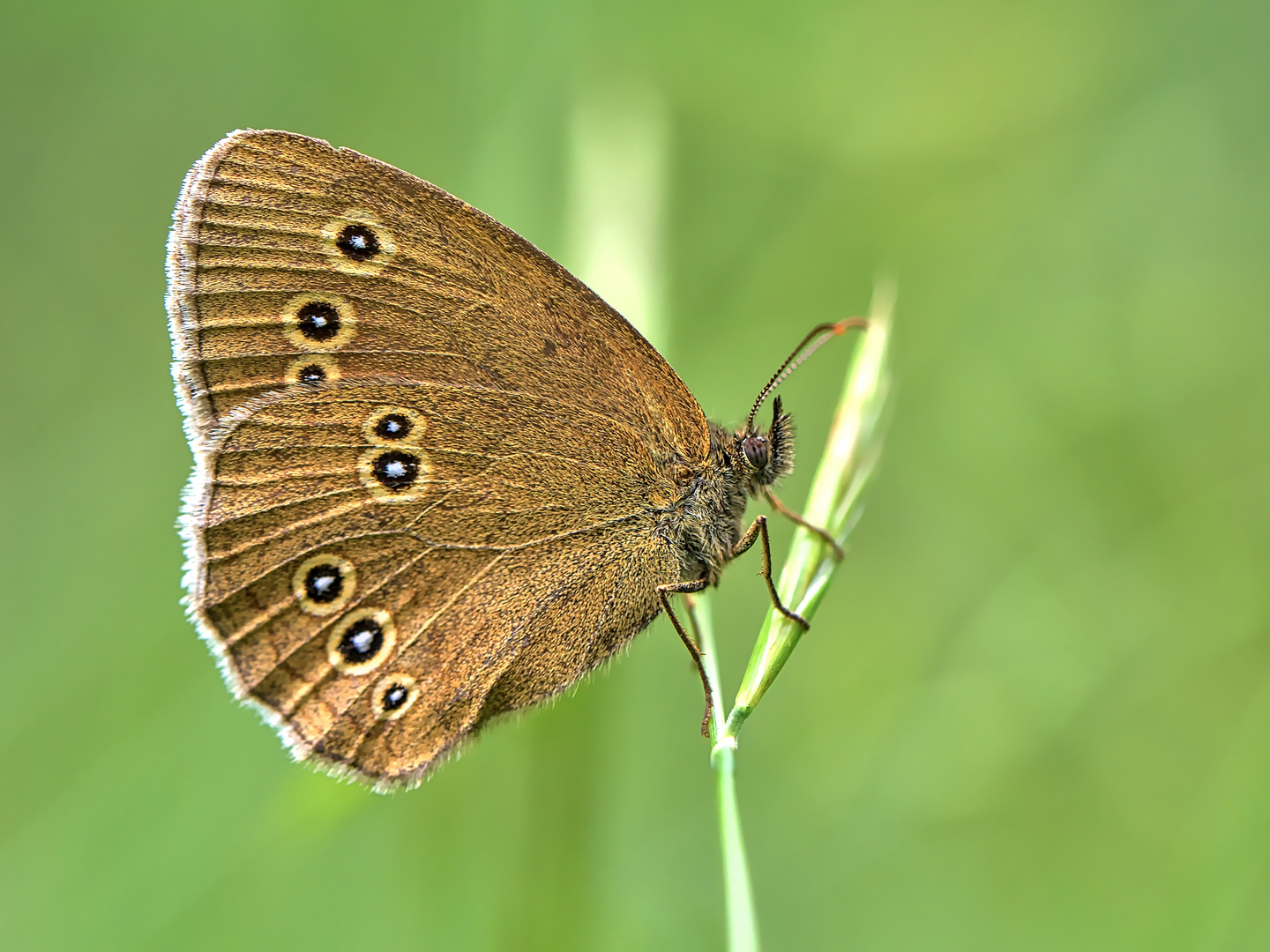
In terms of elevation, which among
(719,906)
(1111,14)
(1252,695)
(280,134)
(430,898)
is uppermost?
(1111,14)

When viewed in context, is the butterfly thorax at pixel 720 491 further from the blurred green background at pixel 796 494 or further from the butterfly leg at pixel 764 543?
the blurred green background at pixel 796 494

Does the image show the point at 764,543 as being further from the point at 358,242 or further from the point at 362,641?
the point at 358,242

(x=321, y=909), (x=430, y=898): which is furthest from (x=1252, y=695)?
(x=321, y=909)

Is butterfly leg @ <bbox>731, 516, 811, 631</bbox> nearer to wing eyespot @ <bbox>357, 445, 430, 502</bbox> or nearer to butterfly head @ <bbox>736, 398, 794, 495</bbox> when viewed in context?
butterfly head @ <bbox>736, 398, 794, 495</bbox>

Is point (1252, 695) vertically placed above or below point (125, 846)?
above

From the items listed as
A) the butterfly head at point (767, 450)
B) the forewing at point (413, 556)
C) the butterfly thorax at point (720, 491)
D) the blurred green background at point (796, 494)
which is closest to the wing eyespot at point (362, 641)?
the forewing at point (413, 556)

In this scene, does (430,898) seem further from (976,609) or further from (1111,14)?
(1111,14)

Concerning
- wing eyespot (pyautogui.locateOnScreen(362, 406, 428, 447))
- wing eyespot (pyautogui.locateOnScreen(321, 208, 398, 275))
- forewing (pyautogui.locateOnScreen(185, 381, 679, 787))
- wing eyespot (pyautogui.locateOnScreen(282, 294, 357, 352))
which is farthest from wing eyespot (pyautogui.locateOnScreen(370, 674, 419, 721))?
wing eyespot (pyautogui.locateOnScreen(321, 208, 398, 275))
